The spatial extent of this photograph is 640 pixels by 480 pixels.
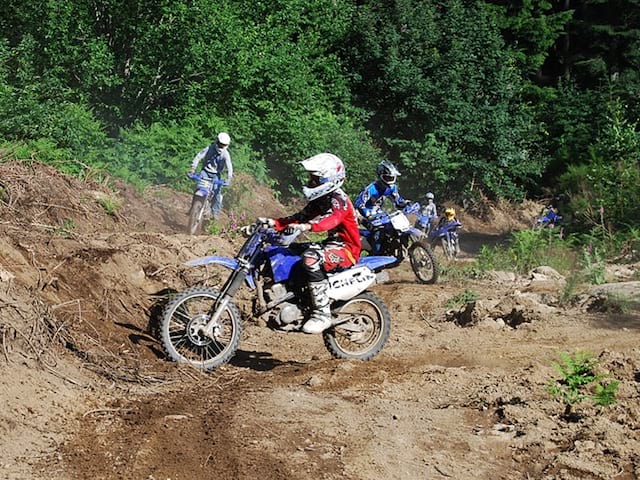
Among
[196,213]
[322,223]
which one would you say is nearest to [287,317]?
[322,223]

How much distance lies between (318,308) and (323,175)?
1.20 meters

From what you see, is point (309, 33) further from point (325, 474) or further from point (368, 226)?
point (325, 474)

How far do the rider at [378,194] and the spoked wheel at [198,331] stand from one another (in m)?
5.10

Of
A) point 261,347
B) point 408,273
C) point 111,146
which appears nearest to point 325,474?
point 261,347

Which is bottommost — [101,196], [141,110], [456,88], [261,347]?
[261,347]

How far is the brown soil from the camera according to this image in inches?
205

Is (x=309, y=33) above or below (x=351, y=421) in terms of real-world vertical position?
above

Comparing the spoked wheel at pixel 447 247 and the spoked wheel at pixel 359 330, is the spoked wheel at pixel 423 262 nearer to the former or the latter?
the spoked wheel at pixel 359 330

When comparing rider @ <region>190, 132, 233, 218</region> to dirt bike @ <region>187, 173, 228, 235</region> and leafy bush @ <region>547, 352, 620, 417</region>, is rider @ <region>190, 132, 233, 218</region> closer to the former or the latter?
dirt bike @ <region>187, 173, 228, 235</region>

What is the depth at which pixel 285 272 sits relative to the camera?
7.70 m

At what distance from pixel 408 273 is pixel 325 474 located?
8631 mm

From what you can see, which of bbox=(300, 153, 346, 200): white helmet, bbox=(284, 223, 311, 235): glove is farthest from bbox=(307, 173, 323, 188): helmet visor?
bbox=(284, 223, 311, 235): glove

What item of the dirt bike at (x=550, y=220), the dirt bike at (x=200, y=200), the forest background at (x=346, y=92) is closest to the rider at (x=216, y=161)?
the dirt bike at (x=200, y=200)

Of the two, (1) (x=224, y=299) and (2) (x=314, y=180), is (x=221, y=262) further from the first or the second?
(2) (x=314, y=180)
